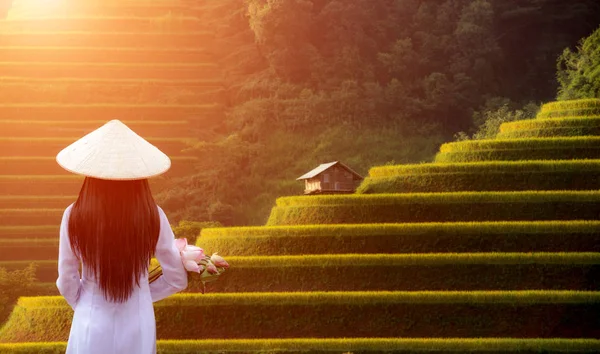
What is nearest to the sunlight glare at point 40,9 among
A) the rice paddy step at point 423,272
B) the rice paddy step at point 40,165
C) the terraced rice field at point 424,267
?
the rice paddy step at point 40,165

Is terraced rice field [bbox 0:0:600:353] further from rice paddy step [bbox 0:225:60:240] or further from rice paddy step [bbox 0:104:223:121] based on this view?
rice paddy step [bbox 0:104:223:121]

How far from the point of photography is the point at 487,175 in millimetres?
25906

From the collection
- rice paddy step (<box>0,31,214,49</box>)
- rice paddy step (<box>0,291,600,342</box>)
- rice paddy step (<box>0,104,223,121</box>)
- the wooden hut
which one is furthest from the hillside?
rice paddy step (<box>0,31,214,49</box>)

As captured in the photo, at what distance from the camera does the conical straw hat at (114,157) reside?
23.5 ft

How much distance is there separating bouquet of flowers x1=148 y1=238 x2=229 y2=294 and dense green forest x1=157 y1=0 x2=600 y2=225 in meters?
34.1

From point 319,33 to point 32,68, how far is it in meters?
14.6

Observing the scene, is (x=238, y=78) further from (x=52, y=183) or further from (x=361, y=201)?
(x=361, y=201)

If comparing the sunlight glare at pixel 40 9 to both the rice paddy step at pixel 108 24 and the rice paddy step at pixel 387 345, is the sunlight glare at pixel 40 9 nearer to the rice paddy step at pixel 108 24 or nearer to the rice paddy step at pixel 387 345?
the rice paddy step at pixel 108 24

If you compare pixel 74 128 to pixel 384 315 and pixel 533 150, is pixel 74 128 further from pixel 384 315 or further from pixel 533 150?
pixel 384 315

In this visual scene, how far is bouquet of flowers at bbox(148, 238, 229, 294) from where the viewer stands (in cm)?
762

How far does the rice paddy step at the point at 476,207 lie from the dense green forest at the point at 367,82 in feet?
57.0

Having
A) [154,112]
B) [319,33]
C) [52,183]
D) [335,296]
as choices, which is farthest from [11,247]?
[335,296]

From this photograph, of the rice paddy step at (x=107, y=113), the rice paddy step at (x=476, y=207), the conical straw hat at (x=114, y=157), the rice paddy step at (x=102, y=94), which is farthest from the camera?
the rice paddy step at (x=102, y=94)

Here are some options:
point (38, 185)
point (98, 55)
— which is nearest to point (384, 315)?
point (38, 185)
